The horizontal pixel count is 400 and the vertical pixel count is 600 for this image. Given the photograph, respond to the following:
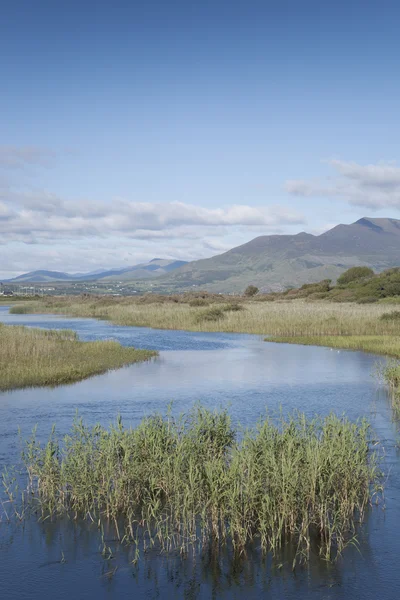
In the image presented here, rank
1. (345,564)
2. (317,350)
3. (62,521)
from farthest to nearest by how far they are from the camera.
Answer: (317,350) < (62,521) < (345,564)

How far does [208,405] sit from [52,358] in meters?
12.2

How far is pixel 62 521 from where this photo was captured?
11.4 meters

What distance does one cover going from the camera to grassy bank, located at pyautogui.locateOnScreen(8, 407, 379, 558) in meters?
10.5

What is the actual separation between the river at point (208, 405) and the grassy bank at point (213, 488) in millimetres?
478

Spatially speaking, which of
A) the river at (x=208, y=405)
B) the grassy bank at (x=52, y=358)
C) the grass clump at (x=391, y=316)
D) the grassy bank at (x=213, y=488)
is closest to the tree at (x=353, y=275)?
the grass clump at (x=391, y=316)

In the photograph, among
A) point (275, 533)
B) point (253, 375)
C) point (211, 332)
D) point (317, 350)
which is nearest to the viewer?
point (275, 533)

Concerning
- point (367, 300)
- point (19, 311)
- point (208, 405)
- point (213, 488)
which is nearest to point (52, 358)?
point (208, 405)

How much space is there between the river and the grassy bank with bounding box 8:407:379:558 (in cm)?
48

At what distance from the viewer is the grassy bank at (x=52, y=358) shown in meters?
26.0

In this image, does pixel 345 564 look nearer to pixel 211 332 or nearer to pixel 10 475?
pixel 10 475

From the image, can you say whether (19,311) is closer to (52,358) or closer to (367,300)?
(367,300)

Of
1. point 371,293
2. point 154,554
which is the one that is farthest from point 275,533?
point 371,293

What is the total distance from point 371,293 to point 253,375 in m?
58.1

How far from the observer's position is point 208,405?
835 inches
